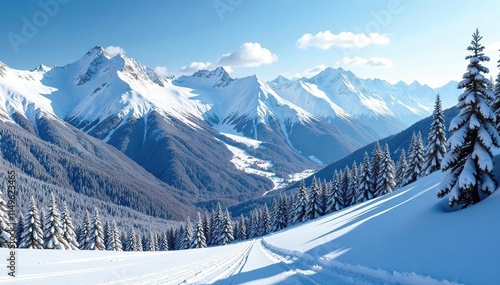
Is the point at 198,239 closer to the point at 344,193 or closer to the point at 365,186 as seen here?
the point at 344,193

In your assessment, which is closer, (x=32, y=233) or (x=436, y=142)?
(x=32, y=233)

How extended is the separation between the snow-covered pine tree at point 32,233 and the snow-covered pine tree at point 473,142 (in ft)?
153

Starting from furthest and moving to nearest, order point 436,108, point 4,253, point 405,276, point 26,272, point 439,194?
point 436,108 < point 439,194 < point 4,253 < point 26,272 < point 405,276

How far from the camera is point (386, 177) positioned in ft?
184

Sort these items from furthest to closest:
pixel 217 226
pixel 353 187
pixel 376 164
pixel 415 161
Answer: pixel 217 226 → pixel 353 187 → pixel 376 164 → pixel 415 161

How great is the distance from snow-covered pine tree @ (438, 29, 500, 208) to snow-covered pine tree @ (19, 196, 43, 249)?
4670 cm

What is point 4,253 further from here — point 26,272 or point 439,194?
point 439,194

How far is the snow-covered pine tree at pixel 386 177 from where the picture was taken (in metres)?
55.8

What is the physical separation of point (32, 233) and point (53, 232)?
2.43 m

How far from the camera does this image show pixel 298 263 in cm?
1537

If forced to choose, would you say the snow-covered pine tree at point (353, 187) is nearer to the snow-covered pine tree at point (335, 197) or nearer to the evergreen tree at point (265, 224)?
the snow-covered pine tree at point (335, 197)

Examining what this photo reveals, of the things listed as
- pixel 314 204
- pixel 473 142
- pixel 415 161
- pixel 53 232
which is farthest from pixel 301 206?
pixel 473 142

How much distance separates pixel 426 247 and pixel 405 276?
3.84 meters

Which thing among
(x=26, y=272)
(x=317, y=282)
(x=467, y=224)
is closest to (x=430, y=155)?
(x=467, y=224)
